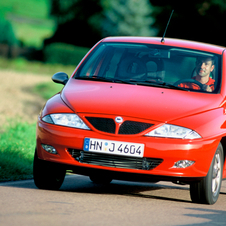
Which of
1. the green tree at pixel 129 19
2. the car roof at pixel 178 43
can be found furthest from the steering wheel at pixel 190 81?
the green tree at pixel 129 19

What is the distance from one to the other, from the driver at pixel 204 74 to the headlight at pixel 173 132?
1.06m

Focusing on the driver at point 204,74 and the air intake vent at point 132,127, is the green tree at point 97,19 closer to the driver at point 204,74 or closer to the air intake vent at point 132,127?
the driver at point 204,74

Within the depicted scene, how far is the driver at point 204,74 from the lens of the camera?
676 cm

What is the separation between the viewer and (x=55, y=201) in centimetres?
570

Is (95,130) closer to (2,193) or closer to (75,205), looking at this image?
(75,205)

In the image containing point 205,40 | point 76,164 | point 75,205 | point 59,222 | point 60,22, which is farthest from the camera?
point 60,22

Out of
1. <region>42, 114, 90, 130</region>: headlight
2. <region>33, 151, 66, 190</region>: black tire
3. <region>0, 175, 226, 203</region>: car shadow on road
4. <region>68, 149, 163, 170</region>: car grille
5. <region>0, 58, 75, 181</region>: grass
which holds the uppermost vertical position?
<region>42, 114, 90, 130</region>: headlight

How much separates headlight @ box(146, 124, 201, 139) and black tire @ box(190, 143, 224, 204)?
44 cm

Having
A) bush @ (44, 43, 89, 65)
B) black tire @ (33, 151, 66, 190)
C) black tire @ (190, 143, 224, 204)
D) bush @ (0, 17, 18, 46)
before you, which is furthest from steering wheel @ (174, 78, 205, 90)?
bush @ (0, 17, 18, 46)

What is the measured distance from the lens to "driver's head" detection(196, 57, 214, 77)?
6992 millimetres

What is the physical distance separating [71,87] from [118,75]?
680mm

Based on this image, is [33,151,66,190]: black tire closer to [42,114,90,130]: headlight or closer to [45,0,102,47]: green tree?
[42,114,90,130]: headlight

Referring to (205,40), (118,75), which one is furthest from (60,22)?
(118,75)

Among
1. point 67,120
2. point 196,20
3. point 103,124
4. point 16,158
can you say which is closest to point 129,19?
point 196,20
